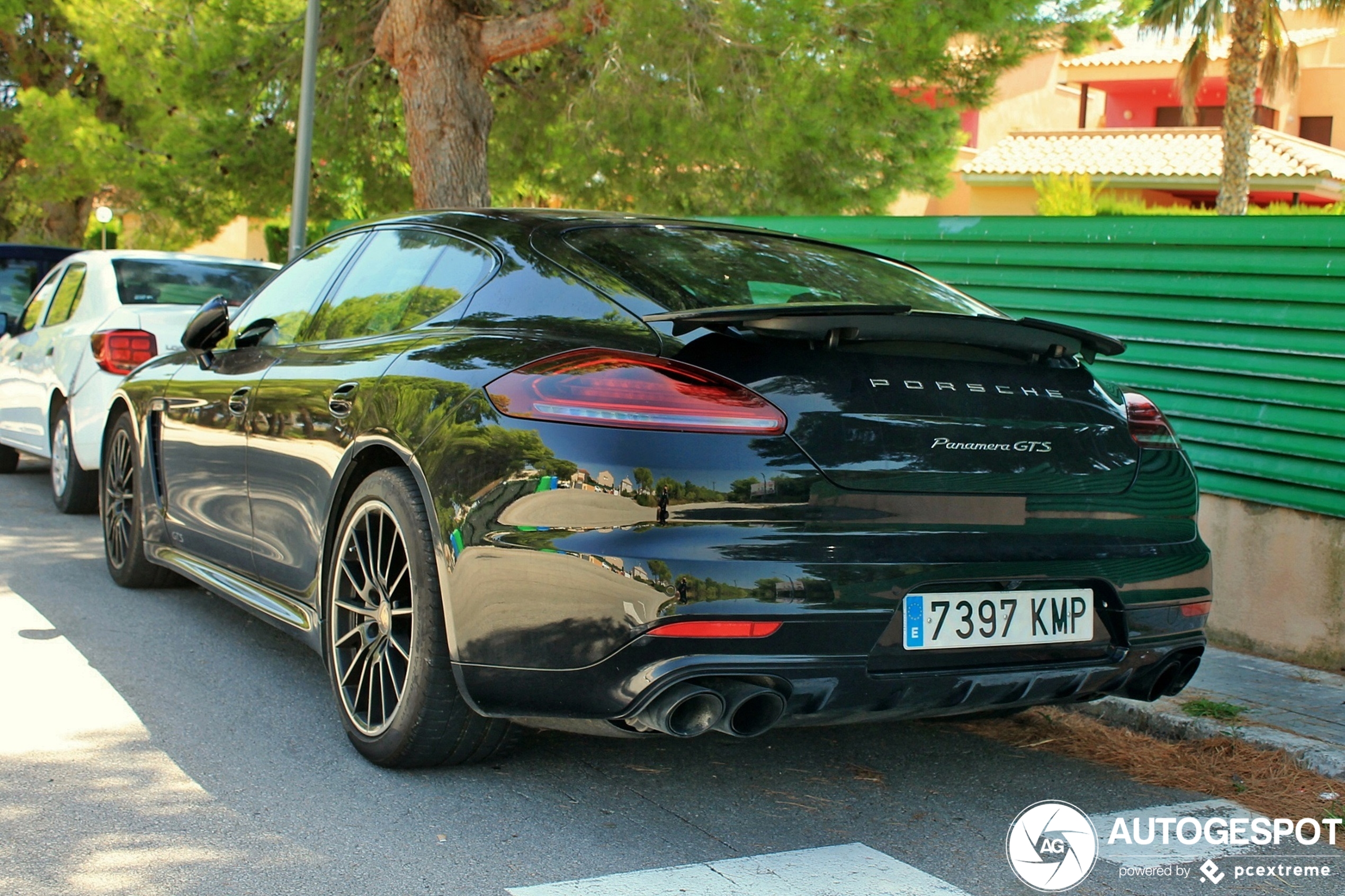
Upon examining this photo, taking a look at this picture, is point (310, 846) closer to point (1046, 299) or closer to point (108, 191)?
point (1046, 299)

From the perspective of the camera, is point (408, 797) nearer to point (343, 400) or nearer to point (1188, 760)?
point (343, 400)

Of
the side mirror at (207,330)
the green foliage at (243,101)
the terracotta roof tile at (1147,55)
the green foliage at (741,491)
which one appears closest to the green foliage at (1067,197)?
the side mirror at (207,330)

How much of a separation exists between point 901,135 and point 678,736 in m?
9.01

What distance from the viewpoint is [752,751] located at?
404cm

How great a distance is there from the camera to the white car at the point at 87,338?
7648 millimetres

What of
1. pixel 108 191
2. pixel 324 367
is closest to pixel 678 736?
pixel 324 367

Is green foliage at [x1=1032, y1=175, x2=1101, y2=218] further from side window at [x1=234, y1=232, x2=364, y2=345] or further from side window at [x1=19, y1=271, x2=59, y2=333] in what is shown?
side window at [x1=19, y1=271, x2=59, y2=333]

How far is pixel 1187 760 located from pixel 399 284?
2770 mm

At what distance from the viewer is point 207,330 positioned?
5.13 metres

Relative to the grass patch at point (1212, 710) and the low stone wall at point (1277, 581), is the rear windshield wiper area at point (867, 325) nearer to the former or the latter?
the grass patch at point (1212, 710)

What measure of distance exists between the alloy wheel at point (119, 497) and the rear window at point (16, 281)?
5.54 meters

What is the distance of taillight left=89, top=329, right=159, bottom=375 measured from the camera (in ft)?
24.9

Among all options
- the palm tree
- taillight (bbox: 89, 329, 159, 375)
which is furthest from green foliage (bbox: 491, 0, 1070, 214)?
the palm tree

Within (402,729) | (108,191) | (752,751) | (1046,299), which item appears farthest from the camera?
(108,191)
